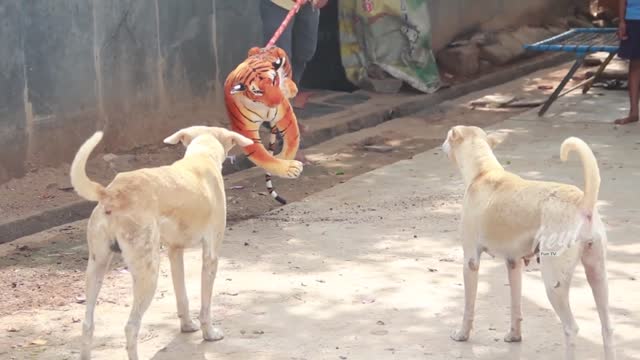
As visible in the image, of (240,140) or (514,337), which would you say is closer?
(514,337)

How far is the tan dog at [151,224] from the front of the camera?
4.56 meters

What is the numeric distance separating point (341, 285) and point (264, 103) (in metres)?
1.87

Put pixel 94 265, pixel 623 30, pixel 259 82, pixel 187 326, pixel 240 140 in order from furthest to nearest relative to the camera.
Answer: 1. pixel 623 30
2. pixel 259 82
3. pixel 240 140
4. pixel 187 326
5. pixel 94 265

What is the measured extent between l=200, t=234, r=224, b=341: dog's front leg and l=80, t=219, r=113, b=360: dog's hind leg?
1.70ft

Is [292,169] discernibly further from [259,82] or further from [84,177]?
[84,177]

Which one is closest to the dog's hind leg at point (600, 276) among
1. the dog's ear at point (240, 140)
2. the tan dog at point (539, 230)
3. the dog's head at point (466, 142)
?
the tan dog at point (539, 230)

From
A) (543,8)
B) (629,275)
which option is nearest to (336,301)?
(629,275)

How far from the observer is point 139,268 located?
14.9 feet

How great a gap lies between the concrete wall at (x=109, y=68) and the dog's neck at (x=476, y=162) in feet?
13.5

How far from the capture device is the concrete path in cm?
505

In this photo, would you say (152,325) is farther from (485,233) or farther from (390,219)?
(390,219)

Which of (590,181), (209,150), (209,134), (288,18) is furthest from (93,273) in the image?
(288,18)

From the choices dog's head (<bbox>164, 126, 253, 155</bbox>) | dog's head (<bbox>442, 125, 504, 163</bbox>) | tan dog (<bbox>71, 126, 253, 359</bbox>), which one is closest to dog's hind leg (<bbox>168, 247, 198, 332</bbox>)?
tan dog (<bbox>71, 126, 253, 359</bbox>)

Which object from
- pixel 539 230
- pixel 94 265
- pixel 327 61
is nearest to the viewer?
pixel 539 230
